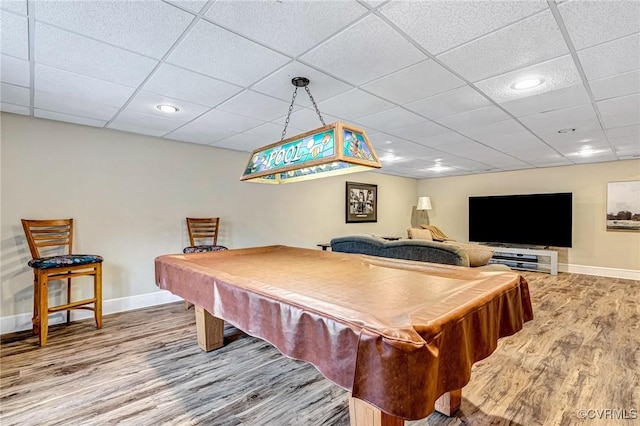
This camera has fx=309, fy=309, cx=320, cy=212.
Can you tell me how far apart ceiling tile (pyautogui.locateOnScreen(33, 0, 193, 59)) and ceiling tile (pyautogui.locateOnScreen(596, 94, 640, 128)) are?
11.1ft

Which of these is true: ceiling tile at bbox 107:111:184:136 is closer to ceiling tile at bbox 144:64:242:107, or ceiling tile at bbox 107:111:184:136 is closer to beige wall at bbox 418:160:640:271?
ceiling tile at bbox 144:64:242:107

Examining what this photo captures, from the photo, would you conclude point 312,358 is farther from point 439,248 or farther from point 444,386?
point 439,248

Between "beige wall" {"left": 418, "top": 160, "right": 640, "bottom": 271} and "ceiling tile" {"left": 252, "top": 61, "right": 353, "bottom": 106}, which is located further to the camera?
"beige wall" {"left": 418, "top": 160, "right": 640, "bottom": 271}

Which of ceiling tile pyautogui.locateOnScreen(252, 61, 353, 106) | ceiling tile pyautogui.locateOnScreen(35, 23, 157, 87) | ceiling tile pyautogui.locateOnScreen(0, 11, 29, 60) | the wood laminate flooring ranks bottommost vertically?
the wood laminate flooring

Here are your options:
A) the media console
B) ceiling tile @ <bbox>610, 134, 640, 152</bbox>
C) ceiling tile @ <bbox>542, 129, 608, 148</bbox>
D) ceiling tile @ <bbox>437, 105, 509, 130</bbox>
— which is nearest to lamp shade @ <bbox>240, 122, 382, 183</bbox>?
ceiling tile @ <bbox>437, 105, 509, 130</bbox>

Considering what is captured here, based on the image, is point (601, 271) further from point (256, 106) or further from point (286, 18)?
point (286, 18)

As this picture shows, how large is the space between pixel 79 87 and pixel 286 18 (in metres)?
1.89

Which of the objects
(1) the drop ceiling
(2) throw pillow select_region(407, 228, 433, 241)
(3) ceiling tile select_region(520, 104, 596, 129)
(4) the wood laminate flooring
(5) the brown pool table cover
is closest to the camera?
(5) the brown pool table cover

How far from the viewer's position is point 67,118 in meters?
3.16

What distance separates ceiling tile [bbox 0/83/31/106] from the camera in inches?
94.6

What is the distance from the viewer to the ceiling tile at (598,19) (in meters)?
1.49

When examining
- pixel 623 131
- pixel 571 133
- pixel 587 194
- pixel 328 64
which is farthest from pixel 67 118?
pixel 587 194

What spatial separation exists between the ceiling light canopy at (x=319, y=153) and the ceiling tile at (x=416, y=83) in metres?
0.49

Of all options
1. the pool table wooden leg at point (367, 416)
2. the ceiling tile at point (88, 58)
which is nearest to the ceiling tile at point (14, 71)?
A: the ceiling tile at point (88, 58)
